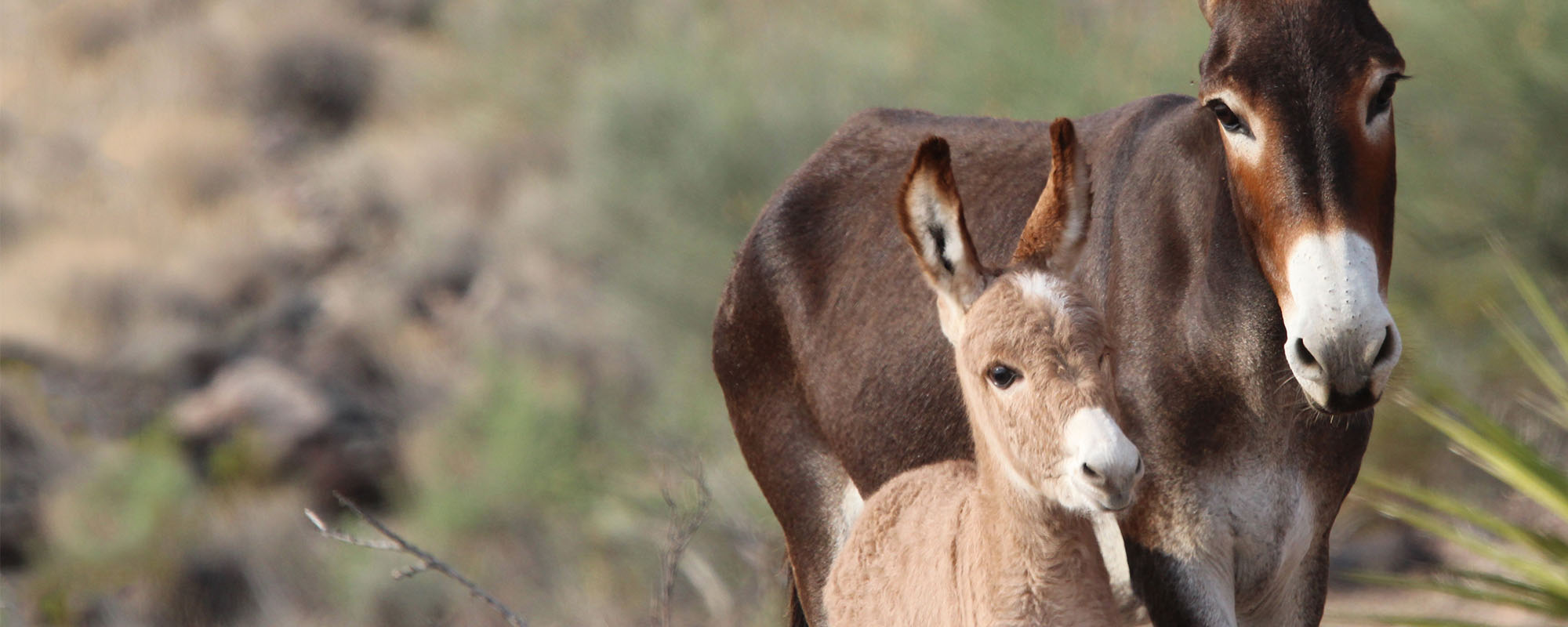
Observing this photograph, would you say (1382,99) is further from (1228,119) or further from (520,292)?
(520,292)

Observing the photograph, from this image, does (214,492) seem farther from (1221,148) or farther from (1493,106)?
(1221,148)

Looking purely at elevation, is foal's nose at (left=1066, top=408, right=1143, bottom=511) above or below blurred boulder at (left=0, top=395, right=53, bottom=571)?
above

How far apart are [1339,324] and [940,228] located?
2.67ft

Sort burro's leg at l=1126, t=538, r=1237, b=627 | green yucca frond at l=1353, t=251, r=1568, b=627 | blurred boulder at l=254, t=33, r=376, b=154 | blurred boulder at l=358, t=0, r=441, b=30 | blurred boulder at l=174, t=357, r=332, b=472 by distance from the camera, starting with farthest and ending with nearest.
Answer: blurred boulder at l=358, t=0, r=441, b=30 → blurred boulder at l=254, t=33, r=376, b=154 → blurred boulder at l=174, t=357, r=332, b=472 → green yucca frond at l=1353, t=251, r=1568, b=627 → burro's leg at l=1126, t=538, r=1237, b=627

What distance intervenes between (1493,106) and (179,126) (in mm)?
19436

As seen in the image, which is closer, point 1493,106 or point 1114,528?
point 1114,528

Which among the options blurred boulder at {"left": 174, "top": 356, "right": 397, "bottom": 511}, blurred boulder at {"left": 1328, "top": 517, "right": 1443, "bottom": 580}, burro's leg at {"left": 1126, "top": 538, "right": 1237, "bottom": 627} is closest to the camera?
burro's leg at {"left": 1126, "top": 538, "right": 1237, "bottom": 627}

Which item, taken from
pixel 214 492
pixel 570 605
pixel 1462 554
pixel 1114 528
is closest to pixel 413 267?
pixel 214 492

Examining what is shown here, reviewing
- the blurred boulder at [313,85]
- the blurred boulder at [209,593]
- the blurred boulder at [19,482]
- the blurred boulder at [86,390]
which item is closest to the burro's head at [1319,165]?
the blurred boulder at [209,593]

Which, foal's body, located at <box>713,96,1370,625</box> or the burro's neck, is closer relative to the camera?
the burro's neck

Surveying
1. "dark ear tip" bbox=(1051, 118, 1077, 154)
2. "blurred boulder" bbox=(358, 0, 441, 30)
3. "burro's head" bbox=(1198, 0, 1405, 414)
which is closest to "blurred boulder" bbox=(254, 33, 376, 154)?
"blurred boulder" bbox=(358, 0, 441, 30)

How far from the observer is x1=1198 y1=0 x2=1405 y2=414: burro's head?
9.41 feet

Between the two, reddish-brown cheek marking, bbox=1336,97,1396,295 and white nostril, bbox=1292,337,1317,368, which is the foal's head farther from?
reddish-brown cheek marking, bbox=1336,97,1396,295

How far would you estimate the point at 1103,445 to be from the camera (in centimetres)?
276
